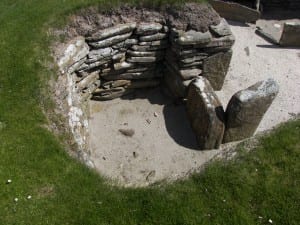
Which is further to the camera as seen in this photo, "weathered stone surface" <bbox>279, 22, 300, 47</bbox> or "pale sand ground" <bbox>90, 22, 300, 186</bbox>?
"weathered stone surface" <bbox>279, 22, 300, 47</bbox>

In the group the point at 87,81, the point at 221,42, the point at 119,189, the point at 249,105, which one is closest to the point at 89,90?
the point at 87,81

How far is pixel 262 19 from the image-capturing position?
18.5 metres

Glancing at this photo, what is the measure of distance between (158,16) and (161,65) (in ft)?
5.79

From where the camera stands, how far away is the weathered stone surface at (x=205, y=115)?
38.8ft

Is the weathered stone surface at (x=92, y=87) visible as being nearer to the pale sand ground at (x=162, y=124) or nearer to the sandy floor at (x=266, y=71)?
the pale sand ground at (x=162, y=124)

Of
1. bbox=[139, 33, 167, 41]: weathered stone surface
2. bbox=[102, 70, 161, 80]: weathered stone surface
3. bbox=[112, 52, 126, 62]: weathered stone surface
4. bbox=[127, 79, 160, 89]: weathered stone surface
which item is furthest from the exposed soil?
bbox=[127, 79, 160, 89]: weathered stone surface

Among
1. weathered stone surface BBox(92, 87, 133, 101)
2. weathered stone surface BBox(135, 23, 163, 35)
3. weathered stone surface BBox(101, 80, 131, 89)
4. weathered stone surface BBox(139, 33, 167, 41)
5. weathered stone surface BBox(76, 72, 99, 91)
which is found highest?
weathered stone surface BBox(135, 23, 163, 35)

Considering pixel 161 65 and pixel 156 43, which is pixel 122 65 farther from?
pixel 161 65

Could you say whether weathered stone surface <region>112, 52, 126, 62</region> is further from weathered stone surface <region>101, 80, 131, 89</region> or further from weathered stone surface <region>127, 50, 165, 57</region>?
weathered stone surface <region>101, 80, 131, 89</region>

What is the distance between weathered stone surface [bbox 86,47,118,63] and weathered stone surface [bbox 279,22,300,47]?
762 cm

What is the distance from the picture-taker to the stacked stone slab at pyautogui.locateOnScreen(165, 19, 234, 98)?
41.3ft

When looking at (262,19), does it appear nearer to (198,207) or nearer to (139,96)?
(139,96)

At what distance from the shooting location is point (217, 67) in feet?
44.7

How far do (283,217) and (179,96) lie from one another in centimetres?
674
